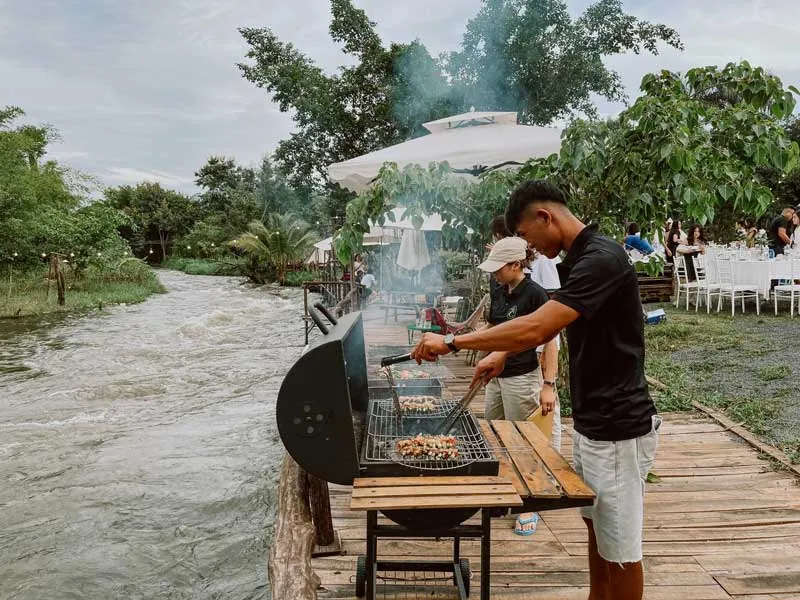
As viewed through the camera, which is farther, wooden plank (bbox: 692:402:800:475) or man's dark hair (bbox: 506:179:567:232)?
wooden plank (bbox: 692:402:800:475)

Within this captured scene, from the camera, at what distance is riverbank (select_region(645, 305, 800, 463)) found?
623 cm

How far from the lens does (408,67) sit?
816 inches

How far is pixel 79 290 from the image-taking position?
2723 centimetres

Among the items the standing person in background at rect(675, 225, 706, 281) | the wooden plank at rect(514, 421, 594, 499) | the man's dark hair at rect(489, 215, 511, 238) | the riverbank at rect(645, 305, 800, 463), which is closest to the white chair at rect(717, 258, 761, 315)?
the riverbank at rect(645, 305, 800, 463)

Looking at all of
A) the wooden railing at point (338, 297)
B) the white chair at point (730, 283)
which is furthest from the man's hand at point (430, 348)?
the white chair at point (730, 283)

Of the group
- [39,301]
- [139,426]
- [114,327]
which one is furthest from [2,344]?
[139,426]

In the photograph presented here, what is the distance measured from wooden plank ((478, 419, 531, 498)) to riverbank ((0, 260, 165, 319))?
22.8 metres

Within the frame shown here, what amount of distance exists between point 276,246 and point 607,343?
1402 inches

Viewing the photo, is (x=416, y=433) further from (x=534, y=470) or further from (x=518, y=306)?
(x=518, y=306)

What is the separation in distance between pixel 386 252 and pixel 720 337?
15.5 metres

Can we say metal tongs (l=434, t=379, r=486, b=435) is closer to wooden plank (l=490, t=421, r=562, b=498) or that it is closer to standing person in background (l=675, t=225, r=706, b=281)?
wooden plank (l=490, t=421, r=562, b=498)

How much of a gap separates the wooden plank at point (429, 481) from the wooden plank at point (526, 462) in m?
0.14

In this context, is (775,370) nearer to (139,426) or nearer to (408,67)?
(139,426)

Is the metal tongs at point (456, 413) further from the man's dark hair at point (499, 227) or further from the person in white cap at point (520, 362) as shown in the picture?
the man's dark hair at point (499, 227)
